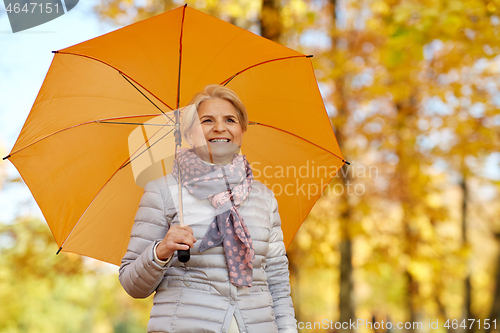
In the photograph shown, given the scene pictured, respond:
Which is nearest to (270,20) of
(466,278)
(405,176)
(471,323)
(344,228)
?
(344,228)

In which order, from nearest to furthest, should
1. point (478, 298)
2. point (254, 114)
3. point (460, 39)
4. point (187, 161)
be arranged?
point (187, 161) < point (254, 114) < point (460, 39) < point (478, 298)

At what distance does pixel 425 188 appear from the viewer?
7496mm

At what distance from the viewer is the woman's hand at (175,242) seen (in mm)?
1754

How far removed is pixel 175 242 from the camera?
1.76 m

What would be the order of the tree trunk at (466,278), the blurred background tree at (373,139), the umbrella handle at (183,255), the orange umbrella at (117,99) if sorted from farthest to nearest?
1. the tree trunk at (466,278)
2. the blurred background tree at (373,139)
3. the orange umbrella at (117,99)
4. the umbrella handle at (183,255)

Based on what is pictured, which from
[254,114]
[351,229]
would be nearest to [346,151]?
[351,229]

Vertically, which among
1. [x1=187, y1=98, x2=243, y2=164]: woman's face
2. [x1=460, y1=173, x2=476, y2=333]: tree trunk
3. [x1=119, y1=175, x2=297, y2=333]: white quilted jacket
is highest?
[x1=460, y1=173, x2=476, y2=333]: tree trunk

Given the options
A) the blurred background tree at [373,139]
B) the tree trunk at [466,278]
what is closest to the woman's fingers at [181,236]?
the blurred background tree at [373,139]

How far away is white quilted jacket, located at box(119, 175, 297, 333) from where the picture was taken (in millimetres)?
1871

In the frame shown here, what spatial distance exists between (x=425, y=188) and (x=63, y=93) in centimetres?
693

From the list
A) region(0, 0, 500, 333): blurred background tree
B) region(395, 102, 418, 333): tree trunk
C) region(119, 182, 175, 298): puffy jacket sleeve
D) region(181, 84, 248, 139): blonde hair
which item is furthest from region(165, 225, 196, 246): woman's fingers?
region(395, 102, 418, 333): tree trunk

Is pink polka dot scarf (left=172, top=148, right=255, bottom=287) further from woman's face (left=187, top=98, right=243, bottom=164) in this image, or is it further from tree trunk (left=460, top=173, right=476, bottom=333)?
tree trunk (left=460, top=173, right=476, bottom=333)

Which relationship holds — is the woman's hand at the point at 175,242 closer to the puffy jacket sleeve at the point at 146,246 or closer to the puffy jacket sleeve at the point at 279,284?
the puffy jacket sleeve at the point at 146,246

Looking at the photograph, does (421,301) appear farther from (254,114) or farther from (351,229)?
(254,114)
